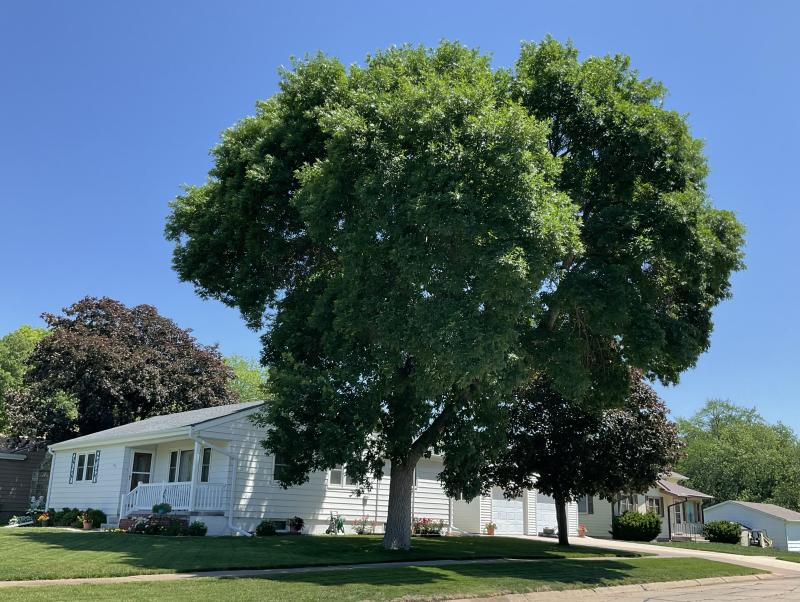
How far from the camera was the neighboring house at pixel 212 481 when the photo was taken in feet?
72.2

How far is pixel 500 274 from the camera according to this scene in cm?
1317

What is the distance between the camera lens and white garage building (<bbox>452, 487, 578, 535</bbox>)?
3125cm

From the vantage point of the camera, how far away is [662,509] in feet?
133

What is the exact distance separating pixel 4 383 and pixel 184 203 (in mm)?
38904

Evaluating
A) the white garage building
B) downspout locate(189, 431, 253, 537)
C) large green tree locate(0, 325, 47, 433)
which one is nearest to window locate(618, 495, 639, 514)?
the white garage building

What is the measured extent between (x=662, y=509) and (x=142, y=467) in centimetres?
3015

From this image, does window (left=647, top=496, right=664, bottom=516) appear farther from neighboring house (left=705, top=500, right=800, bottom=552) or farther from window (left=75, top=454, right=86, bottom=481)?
window (left=75, top=454, right=86, bottom=481)

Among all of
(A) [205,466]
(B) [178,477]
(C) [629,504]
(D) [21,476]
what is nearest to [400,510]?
(A) [205,466]

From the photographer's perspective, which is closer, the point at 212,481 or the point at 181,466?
the point at 212,481

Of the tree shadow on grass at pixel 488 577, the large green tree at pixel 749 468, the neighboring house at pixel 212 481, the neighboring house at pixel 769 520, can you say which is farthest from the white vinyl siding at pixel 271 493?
the large green tree at pixel 749 468

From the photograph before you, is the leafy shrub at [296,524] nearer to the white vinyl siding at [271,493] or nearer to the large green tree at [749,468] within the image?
the white vinyl siding at [271,493]

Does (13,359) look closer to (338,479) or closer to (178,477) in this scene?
(178,477)

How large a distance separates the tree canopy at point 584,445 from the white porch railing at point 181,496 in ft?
31.7

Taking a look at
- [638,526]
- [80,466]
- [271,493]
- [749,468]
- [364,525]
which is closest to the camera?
[271,493]
